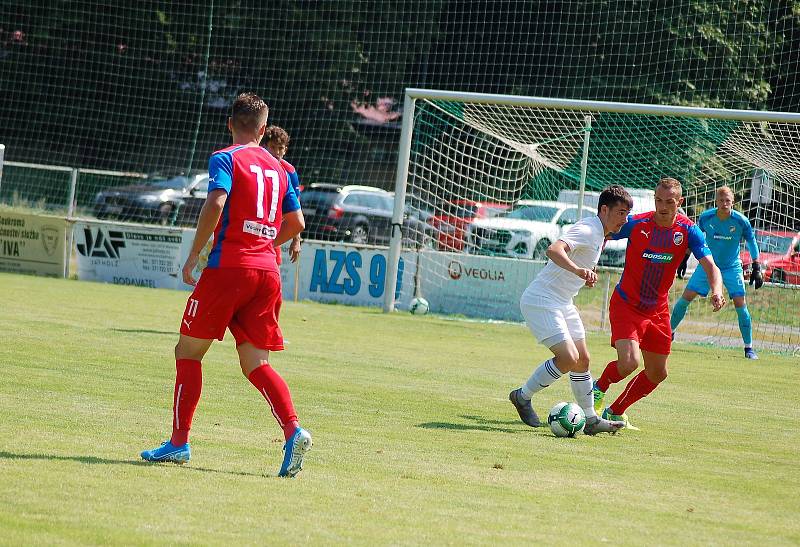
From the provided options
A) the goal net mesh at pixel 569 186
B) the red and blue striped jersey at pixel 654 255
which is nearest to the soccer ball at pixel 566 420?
the red and blue striped jersey at pixel 654 255

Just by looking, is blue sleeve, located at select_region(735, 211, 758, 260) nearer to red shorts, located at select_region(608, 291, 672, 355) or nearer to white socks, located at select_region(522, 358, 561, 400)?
red shorts, located at select_region(608, 291, 672, 355)

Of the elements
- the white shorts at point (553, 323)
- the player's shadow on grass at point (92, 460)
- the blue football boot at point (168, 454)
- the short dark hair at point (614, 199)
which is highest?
the short dark hair at point (614, 199)

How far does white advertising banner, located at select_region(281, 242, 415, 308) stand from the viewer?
64.5 feet

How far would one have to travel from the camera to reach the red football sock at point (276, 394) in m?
5.88

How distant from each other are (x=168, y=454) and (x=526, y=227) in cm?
1541

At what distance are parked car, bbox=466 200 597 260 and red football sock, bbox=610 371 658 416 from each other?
38.4 ft

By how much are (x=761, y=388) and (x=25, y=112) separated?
985 inches

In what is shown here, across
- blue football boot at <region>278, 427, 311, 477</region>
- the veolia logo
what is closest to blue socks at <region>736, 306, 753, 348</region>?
the veolia logo

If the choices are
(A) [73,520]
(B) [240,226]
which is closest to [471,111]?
(B) [240,226]

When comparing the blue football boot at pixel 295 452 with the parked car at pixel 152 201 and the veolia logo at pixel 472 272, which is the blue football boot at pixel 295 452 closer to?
the veolia logo at pixel 472 272

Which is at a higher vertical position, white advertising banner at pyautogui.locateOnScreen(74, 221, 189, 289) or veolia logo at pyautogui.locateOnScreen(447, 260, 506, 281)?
veolia logo at pyautogui.locateOnScreen(447, 260, 506, 281)

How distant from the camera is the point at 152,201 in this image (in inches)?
1095

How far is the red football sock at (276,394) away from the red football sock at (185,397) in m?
0.30

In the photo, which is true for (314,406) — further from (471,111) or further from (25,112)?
(25,112)
